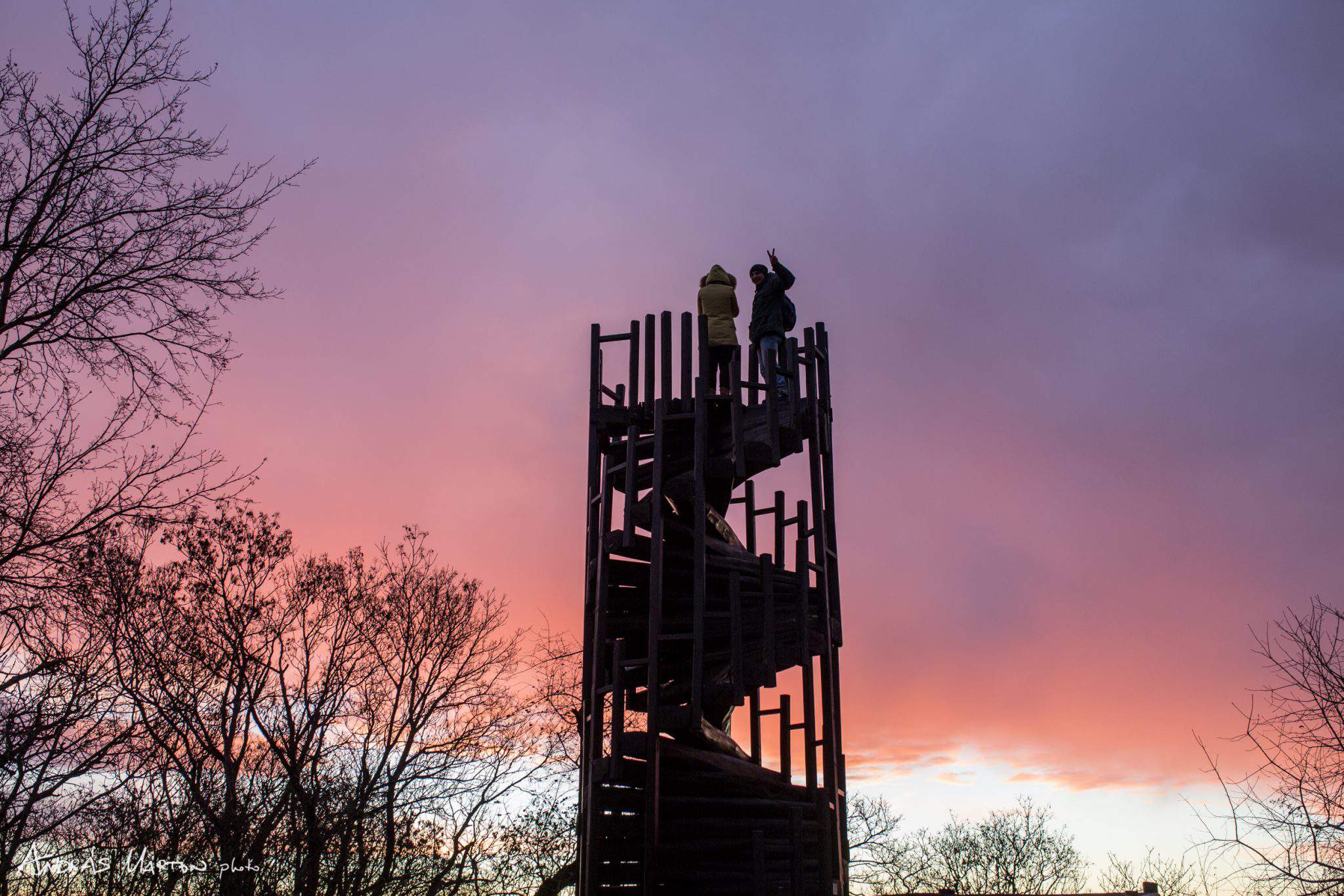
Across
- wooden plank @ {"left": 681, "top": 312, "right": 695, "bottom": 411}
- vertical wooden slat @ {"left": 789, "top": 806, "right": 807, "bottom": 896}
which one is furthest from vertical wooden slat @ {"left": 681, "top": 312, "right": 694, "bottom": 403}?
vertical wooden slat @ {"left": 789, "top": 806, "right": 807, "bottom": 896}

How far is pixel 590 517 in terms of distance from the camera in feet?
43.2

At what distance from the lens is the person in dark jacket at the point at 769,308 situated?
500 inches

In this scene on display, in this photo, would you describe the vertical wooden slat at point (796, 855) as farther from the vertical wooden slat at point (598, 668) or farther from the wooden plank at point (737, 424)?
the wooden plank at point (737, 424)

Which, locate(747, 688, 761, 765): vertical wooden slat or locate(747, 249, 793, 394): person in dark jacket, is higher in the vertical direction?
locate(747, 249, 793, 394): person in dark jacket

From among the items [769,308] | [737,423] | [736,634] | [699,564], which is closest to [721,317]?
[769,308]

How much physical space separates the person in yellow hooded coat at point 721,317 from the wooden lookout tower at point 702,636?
0.73ft

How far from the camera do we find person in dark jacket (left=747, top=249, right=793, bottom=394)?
12711 mm

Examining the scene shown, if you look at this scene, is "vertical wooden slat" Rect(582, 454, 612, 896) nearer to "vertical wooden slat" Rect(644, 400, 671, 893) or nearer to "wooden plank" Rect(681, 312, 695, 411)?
"vertical wooden slat" Rect(644, 400, 671, 893)

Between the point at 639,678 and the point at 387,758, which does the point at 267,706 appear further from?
the point at 639,678

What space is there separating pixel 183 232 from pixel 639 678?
807 centimetres

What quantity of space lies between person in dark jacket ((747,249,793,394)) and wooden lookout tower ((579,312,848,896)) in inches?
9.0

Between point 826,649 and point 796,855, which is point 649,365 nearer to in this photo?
point 826,649

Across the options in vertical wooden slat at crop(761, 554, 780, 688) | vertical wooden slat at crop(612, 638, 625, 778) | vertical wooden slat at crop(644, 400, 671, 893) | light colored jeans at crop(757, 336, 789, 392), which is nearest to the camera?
vertical wooden slat at crop(644, 400, 671, 893)

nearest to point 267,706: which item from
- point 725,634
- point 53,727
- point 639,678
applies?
point 639,678
